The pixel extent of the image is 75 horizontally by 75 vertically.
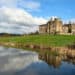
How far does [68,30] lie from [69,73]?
134331 millimetres

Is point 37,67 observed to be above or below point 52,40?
below

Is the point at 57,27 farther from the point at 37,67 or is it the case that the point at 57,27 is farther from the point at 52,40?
the point at 37,67

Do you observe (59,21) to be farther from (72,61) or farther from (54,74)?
(54,74)

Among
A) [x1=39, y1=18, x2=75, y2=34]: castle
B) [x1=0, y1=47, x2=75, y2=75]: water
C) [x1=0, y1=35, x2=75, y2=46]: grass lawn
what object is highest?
[x1=39, y1=18, x2=75, y2=34]: castle

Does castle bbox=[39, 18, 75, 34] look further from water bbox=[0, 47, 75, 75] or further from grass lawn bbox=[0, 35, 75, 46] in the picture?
water bbox=[0, 47, 75, 75]

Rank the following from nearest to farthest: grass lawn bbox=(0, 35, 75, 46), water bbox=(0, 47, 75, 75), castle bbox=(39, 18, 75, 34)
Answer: water bbox=(0, 47, 75, 75) < grass lawn bbox=(0, 35, 75, 46) < castle bbox=(39, 18, 75, 34)

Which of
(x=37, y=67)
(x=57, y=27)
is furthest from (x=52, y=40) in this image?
(x=57, y=27)

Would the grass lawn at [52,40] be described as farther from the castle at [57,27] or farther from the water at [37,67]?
the castle at [57,27]

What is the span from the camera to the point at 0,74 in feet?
105

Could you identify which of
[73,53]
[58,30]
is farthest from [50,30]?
[73,53]

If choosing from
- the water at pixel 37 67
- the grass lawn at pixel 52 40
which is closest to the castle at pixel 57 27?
the grass lawn at pixel 52 40

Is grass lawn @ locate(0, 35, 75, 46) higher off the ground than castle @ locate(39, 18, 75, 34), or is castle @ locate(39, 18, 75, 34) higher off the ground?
castle @ locate(39, 18, 75, 34)

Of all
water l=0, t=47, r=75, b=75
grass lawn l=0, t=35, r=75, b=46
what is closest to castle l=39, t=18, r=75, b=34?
grass lawn l=0, t=35, r=75, b=46

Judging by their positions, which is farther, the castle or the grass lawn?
the castle
